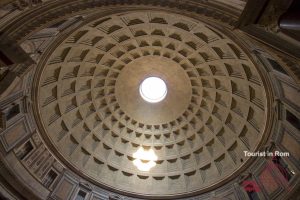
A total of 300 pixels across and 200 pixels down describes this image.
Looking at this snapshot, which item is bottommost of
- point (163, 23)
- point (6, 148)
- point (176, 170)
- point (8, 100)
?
point (6, 148)

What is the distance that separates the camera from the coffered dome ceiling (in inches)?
719

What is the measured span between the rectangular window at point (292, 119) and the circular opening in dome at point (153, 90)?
10615 mm

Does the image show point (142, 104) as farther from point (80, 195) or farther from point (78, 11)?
point (78, 11)

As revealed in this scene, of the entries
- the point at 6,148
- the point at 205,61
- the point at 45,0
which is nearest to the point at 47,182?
the point at 6,148

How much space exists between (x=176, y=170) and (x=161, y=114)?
4719 millimetres

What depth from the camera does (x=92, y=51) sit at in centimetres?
1962

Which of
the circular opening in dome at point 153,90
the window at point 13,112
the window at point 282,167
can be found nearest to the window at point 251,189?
the window at point 282,167

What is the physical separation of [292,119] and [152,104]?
458 inches

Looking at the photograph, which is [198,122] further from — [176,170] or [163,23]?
[163,23]

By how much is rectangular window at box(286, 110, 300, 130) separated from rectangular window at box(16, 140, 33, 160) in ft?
48.6

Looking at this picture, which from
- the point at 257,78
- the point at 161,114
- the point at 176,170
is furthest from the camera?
the point at 161,114

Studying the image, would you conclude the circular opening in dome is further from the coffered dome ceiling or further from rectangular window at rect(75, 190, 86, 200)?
rectangular window at rect(75, 190, 86, 200)

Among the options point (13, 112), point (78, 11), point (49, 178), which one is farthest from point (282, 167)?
point (13, 112)

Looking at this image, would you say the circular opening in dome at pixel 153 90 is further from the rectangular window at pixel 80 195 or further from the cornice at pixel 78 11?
the cornice at pixel 78 11
